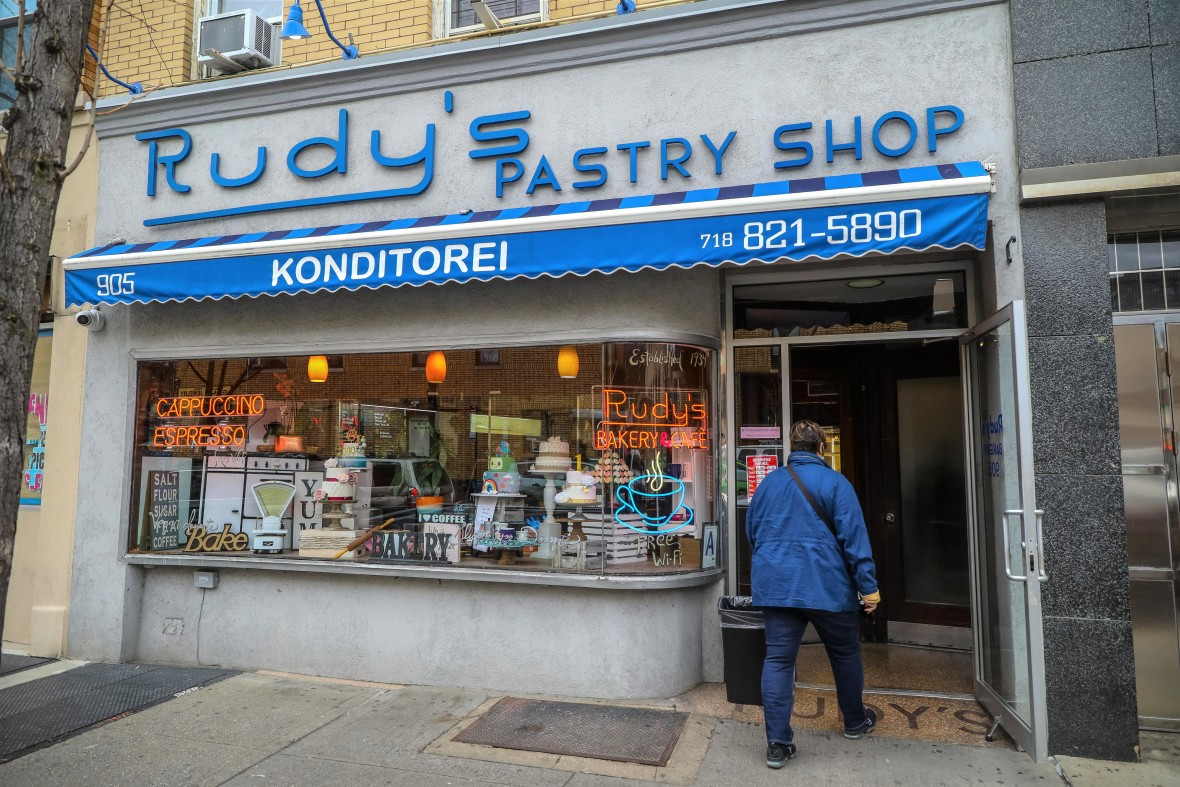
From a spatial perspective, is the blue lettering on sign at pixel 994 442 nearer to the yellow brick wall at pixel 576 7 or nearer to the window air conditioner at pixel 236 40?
the yellow brick wall at pixel 576 7

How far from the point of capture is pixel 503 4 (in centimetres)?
689

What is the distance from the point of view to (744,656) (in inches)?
196

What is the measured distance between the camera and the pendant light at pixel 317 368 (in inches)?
260

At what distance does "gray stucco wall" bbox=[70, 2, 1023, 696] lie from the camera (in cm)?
546

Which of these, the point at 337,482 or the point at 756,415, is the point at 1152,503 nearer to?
the point at 756,415

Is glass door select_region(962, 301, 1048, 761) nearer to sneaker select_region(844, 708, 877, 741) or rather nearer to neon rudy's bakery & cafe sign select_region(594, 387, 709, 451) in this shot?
sneaker select_region(844, 708, 877, 741)

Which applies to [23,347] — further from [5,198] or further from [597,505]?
[597,505]

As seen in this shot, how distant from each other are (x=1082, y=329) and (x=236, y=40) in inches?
271

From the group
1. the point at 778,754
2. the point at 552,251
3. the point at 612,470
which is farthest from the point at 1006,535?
the point at 552,251

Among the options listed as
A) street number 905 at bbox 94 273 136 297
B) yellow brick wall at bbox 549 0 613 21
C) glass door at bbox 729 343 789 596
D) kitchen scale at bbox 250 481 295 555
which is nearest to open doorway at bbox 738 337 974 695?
glass door at bbox 729 343 789 596

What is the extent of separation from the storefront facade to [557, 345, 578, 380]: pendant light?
0.02 meters

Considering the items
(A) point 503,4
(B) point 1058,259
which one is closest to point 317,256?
(A) point 503,4

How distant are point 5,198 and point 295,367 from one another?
265cm

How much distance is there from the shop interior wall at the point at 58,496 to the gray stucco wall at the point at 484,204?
137 mm
